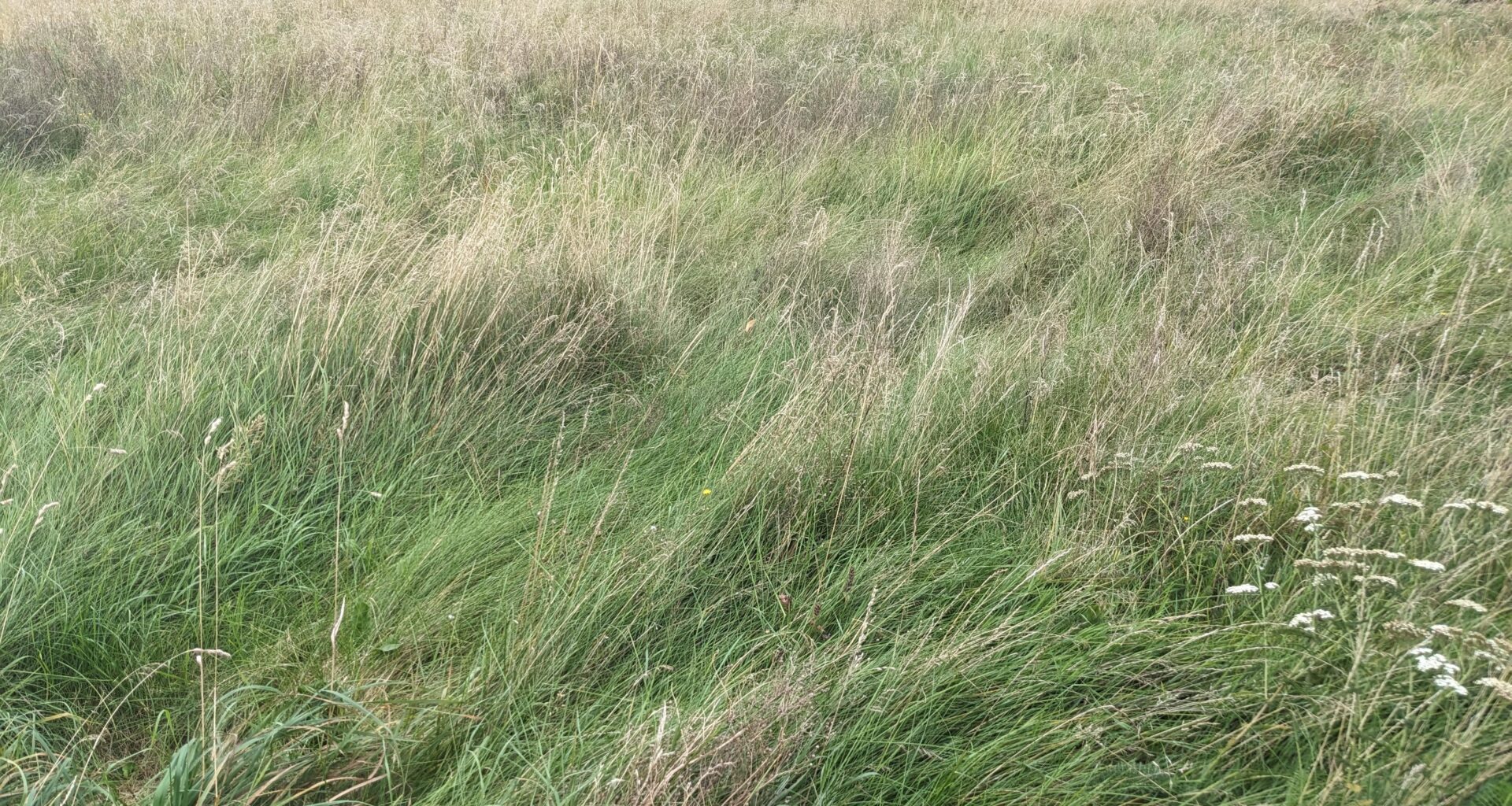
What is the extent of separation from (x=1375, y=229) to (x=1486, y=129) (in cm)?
171

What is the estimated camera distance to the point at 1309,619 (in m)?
1.72

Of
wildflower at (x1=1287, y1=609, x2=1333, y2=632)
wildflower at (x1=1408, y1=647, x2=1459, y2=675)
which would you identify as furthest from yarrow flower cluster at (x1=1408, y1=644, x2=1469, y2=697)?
wildflower at (x1=1287, y1=609, x2=1333, y2=632)

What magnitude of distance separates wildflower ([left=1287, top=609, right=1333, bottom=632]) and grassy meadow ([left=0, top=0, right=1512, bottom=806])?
0.10 feet

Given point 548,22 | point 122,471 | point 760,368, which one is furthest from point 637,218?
point 548,22

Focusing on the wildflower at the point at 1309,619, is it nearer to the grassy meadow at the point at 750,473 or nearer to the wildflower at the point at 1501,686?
the grassy meadow at the point at 750,473

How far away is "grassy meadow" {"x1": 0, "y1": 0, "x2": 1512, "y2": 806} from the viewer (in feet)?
5.32

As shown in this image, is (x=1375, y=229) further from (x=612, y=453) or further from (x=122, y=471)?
(x=122, y=471)

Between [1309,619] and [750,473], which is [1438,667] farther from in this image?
[750,473]

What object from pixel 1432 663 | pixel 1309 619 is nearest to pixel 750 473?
pixel 1309 619

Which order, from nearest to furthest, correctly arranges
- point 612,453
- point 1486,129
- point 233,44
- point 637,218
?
point 612,453 < point 637,218 < point 1486,129 < point 233,44

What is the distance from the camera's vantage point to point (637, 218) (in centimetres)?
384

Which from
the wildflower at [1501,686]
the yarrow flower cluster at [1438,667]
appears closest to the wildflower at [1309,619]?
the yarrow flower cluster at [1438,667]

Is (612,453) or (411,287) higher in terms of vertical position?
(411,287)

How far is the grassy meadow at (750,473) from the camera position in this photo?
1.62 m
